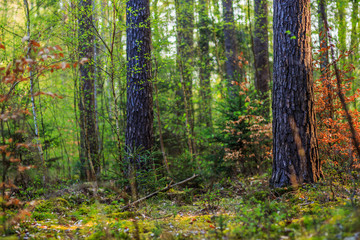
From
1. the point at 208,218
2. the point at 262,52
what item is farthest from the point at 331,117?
the point at 262,52

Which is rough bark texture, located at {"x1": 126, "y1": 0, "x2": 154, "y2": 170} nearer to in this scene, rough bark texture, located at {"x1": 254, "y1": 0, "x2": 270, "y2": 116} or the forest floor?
the forest floor

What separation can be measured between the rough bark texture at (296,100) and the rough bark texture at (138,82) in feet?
9.61

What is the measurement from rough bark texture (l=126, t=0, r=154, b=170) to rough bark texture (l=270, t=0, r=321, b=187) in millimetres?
2929

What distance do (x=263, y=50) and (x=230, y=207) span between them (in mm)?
6763

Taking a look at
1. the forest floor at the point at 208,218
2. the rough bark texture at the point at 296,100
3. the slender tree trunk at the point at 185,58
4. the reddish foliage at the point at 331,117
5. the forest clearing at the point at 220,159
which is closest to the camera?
the forest floor at the point at 208,218

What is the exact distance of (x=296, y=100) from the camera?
452 cm

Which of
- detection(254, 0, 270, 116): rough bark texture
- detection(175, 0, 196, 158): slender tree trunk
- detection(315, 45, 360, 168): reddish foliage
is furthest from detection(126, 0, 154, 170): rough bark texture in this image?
detection(254, 0, 270, 116): rough bark texture

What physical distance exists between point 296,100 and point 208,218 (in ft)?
8.53

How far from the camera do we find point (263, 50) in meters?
9.23

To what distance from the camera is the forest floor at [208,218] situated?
8.74ft

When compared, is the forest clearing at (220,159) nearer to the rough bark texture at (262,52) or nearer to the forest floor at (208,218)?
the forest floor at (208,218)

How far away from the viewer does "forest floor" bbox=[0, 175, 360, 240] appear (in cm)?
266

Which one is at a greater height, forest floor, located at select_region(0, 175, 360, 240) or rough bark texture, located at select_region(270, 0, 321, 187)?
rough bark texture, located at select_region(270, 0, 321, 187)

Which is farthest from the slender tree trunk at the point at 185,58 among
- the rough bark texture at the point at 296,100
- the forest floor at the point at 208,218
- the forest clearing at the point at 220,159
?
the rough bark texture at the point at 296,100
